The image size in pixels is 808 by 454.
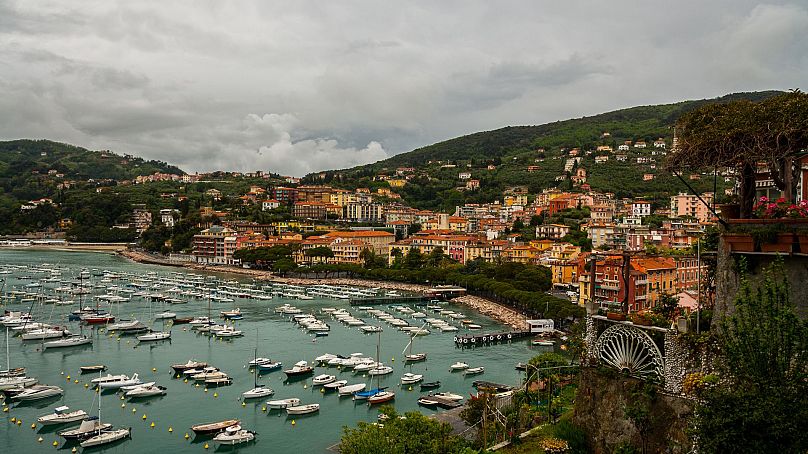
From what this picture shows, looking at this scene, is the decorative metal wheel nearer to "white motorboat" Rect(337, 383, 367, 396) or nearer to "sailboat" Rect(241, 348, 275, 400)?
"white motorboat" Rect(337, 383, 367, 396)

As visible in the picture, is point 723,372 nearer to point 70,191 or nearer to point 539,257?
point 539,257

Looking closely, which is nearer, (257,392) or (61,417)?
(61,417)

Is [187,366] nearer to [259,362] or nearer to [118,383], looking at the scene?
[259,362]

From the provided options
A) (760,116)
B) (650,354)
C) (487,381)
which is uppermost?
(760,116)

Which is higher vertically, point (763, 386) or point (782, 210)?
point (782, 210)

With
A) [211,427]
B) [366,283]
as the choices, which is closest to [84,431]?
[211,427]

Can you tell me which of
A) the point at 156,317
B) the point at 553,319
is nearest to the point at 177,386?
the point at 156,317

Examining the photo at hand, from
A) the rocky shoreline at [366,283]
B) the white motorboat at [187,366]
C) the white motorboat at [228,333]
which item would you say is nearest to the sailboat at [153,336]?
the white motorboat at [228,333]
